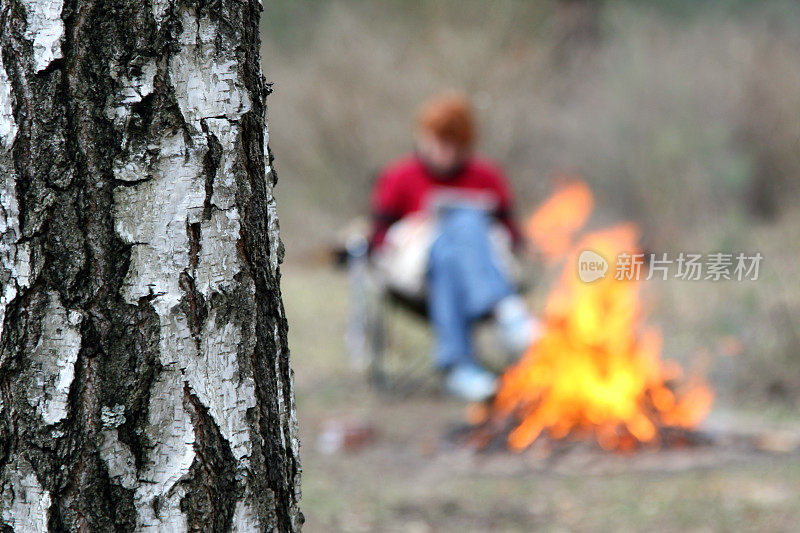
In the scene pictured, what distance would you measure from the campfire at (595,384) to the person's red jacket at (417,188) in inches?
36.1

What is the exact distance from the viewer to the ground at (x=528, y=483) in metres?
3.69

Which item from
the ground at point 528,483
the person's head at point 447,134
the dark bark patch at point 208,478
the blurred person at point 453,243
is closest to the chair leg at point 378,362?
the ground at point 528,483

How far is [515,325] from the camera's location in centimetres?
515

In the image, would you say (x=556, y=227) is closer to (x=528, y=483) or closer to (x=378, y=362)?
(x=378, y=362)

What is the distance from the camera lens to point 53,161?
55.3 inches

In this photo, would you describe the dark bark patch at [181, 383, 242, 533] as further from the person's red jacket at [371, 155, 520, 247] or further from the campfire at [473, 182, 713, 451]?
the person's red jacket at [371, 155, 520, 247]

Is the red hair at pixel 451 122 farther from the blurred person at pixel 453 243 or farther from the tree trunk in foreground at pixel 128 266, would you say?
the tree trunk in foreground at pixel 128 266

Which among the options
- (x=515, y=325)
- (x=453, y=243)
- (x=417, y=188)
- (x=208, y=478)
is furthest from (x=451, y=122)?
(x=208, y=478)

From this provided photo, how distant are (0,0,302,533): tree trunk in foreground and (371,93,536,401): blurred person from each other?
367 centimetres

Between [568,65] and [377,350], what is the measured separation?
8586mm

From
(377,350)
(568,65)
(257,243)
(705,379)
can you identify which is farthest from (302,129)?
(257,243)

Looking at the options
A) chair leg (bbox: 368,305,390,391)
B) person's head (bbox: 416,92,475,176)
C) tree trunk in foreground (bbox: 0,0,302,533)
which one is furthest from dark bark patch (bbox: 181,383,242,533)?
chair leg (bbox: 368,305,390,391)

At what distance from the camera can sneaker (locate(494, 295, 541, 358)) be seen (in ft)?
16.6

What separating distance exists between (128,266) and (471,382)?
12.6ft
